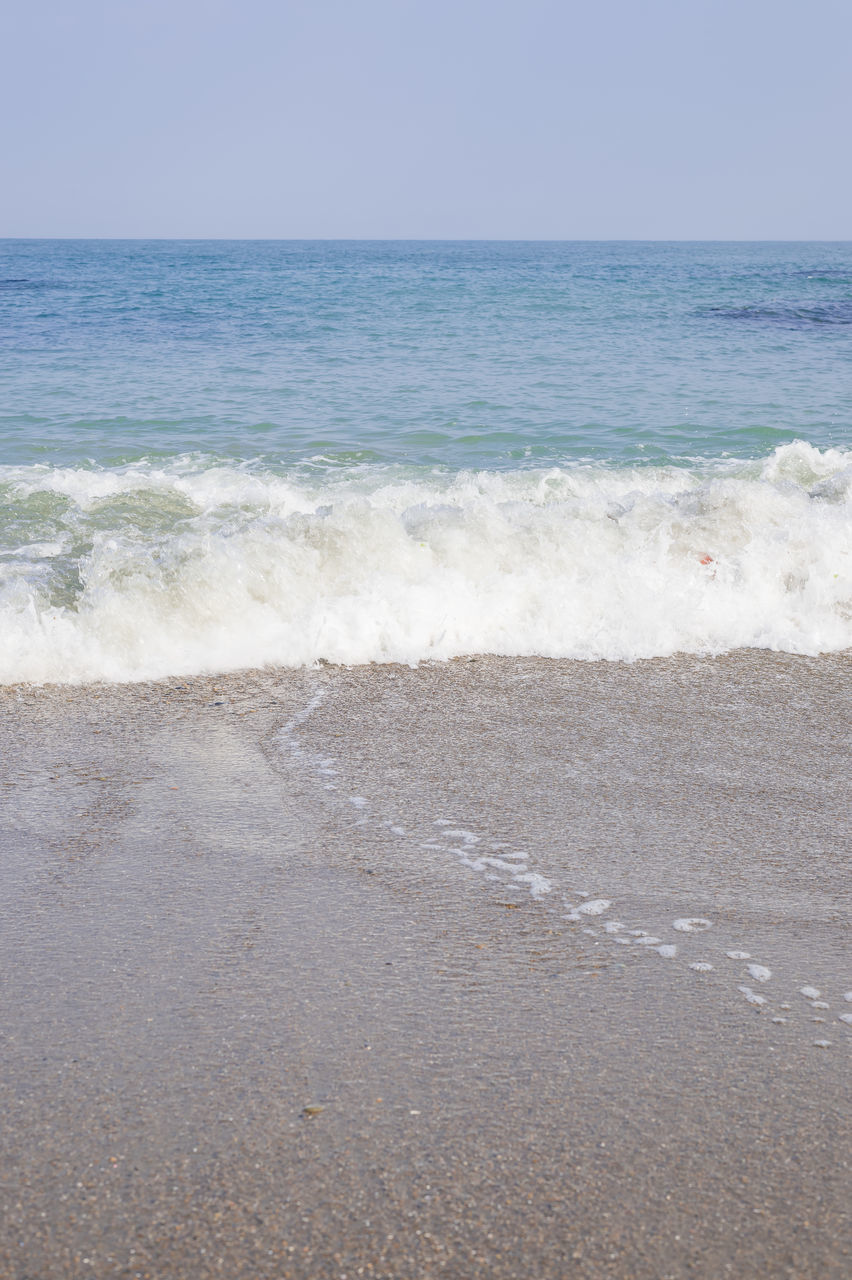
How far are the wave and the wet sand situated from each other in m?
0.65

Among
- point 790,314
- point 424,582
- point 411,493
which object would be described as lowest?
point 424,582

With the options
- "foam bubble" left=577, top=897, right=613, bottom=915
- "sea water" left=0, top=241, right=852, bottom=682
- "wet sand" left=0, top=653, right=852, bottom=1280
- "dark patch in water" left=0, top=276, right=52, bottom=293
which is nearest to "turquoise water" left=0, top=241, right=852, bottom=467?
"sea water" left=0, top=241, right=852, bottom=682

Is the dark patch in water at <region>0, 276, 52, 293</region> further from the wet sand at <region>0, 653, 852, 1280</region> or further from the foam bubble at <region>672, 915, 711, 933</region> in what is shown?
the foam bubble at <region>672, 915, 711, 933</region>

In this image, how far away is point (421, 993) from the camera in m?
2.30

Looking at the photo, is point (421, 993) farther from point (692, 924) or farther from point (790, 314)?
point (790, 314)

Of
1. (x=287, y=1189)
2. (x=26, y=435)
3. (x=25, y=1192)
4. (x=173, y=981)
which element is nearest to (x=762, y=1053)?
(x=287, y=1189)

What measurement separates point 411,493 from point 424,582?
2.16 metres

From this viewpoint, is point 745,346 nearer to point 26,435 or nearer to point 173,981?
point 26,435

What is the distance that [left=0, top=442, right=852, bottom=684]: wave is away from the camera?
4.55m

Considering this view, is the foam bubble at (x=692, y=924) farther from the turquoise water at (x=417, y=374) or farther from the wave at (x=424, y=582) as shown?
the turquoise water at (x=417, y=374)

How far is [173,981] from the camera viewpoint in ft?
7.66

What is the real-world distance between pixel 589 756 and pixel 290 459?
544 centimetres

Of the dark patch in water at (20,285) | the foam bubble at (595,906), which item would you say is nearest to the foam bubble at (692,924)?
the foam bubble at (595,906)

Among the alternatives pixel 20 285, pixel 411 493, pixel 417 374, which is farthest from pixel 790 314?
pixel 20 285
